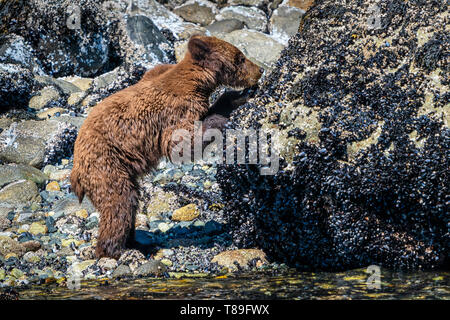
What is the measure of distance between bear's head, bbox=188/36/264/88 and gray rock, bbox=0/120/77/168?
386 centimetres

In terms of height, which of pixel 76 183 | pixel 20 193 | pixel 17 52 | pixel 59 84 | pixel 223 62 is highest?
pixel 17 52

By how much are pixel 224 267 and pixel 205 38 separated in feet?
9.38

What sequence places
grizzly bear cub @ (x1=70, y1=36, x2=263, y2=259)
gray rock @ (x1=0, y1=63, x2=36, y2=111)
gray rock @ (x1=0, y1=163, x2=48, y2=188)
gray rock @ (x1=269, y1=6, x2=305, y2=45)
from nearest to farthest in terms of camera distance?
grizzly bear cub @ (x1=70, y1=36, x2=263, y2=259), gray rock @ (x1=0, y1=163, x2=48, y2=188), gray rock @ (x1=0, y1=63, x2=36, y2=111), gray rock @ (x1=269, y1=6, x2=305, y2=45)

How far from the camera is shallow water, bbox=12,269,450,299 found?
446cm

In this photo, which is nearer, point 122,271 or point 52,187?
point 122,271

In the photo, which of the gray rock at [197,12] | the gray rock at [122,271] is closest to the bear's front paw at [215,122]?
the gray rock at [122,271]

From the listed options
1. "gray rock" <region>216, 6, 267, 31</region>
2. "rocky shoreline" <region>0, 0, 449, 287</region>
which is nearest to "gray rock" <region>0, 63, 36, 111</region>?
"rocky shoreline" <region>0, 0, 449, 287</region>

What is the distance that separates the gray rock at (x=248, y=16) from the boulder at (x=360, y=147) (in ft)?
33.6

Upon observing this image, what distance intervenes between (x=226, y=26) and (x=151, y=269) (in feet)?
36.5

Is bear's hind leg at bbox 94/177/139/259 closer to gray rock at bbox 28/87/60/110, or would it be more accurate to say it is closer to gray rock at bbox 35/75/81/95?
gray rock at bbox 28/87/60/110

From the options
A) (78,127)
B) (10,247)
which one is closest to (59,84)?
(78,127)

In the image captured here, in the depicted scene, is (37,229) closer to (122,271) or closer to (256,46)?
(122,271)

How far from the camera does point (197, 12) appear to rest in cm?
1656
